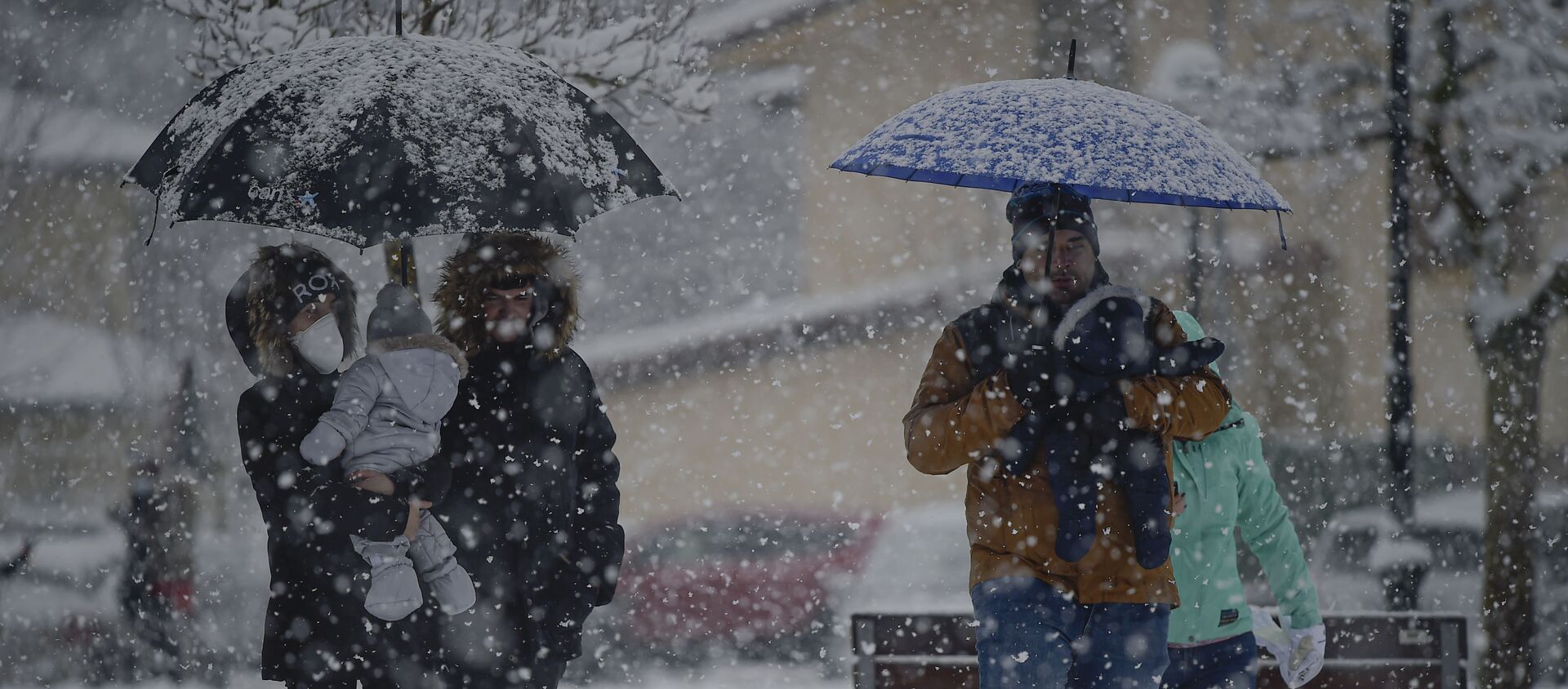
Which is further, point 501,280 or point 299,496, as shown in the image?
point 501,280

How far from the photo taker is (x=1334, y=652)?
4.95 m

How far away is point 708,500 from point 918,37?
478 centimetres

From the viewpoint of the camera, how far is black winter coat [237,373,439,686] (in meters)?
3.42

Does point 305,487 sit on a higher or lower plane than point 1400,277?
higher

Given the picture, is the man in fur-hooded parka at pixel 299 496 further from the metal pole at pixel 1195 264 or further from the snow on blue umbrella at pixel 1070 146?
the metal pole at pixel 1195 264

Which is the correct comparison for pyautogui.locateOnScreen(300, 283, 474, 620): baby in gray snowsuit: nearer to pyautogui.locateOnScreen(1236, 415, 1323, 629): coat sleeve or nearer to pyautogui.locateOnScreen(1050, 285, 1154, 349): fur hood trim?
pyautogui.locateOnScreen(1050, 285, 1154, 349): fur hood trim

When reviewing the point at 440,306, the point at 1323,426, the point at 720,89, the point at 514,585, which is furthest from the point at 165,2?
the point at 1323,426

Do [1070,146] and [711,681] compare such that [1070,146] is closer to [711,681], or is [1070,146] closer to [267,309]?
[267,309]

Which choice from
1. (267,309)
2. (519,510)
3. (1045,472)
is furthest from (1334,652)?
(267,309)

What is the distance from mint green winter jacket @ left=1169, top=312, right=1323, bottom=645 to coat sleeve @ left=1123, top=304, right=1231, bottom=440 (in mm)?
233

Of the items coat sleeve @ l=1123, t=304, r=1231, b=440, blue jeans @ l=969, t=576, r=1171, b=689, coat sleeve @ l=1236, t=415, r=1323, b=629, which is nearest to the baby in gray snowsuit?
blue jeans @ l=969, t=576, r=1171, b=689

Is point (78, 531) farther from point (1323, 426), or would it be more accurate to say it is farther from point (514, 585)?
point (1323, 426)

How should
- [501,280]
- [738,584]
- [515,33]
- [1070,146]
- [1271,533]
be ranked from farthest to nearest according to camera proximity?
[738,584]
[515,33]
[1271,533]
[501,280]
[1070,146]

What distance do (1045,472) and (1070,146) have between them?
784 millimetres
